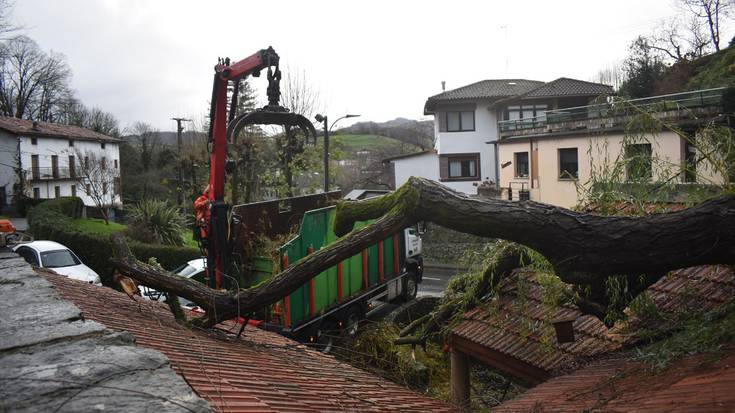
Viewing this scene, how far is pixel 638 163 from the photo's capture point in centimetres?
539

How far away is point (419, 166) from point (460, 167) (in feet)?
9.04

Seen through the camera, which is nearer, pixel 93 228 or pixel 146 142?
pixel 93 228

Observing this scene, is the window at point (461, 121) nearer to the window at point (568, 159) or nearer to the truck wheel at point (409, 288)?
the window at point (568, 159)

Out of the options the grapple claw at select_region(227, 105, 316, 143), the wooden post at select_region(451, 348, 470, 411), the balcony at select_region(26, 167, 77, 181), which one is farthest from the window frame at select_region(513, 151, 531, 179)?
the balcony at select_region(26, 167, 77, 181)

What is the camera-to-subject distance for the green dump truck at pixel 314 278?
11188mm

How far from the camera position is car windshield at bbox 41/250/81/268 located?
53.1 feet

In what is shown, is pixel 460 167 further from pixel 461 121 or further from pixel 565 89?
pixel 565 89

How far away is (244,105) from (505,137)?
77.1 ft

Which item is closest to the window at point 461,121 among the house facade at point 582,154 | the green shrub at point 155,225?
the house facade at point 582,154

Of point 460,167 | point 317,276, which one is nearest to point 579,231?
point 317,276

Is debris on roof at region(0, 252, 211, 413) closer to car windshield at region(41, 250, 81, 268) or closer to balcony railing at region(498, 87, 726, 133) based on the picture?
balcony railing at region(498, 87, 726, 133)

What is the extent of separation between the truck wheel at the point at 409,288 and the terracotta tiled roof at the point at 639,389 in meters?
11.1

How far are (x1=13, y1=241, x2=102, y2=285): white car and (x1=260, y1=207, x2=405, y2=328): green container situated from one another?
6851mm

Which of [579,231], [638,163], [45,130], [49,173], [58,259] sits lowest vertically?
[58,259]
